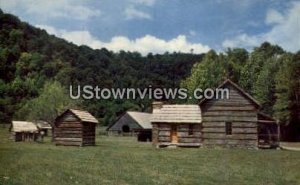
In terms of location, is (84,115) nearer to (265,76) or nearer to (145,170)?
(265,76)

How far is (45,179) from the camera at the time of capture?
40.8 ft

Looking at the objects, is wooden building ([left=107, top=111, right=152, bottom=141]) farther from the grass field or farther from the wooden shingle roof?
the grass field

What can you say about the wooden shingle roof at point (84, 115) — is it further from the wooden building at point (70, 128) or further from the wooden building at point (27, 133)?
the wooden building at point (27, 133)

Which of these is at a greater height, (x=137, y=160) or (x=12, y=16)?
(x=12, y=16)

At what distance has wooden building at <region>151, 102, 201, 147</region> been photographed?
27641mm

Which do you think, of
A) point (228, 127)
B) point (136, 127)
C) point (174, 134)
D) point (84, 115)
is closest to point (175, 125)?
point (174, 134)

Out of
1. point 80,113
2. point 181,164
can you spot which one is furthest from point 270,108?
point 181,164

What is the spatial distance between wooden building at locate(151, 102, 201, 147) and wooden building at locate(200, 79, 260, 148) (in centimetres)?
103

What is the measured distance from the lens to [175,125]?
28281 millimetres

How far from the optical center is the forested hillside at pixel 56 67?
15.3m

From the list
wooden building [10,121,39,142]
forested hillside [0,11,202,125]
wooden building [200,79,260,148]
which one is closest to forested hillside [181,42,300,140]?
wooden building [200,79,260,148]

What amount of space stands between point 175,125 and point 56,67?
12.1m

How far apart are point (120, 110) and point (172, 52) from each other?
501cm

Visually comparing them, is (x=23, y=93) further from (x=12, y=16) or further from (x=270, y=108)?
(x=270, y=108)
